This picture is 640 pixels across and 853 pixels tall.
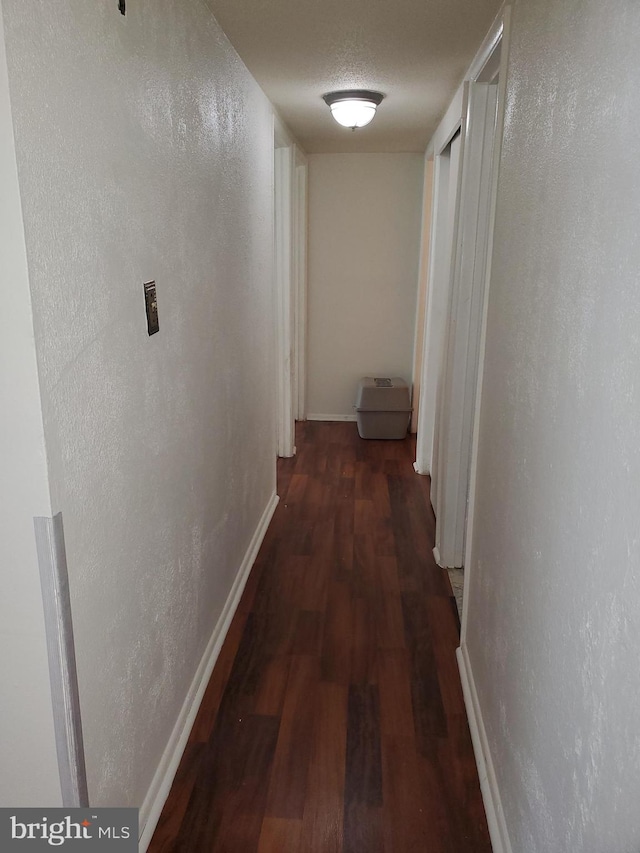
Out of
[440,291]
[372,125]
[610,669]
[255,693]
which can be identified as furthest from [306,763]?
[372,125]

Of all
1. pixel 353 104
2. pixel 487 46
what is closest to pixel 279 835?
pixel 487 46

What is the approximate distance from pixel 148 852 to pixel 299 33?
257 cm

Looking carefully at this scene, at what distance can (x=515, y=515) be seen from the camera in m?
1.67

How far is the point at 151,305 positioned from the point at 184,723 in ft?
4.30

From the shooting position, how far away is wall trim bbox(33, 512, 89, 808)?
4.00ft

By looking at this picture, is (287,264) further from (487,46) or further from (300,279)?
(487,46)

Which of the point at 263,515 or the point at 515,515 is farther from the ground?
the point at 515,515

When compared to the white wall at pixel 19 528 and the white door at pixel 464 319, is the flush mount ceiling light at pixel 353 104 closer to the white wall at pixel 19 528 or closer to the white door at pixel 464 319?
the white door at pixel 464 319

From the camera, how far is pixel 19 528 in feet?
3.98

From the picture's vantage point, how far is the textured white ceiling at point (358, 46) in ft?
6.84

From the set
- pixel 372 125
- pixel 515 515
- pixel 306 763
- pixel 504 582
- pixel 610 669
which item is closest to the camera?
pixel 610 669

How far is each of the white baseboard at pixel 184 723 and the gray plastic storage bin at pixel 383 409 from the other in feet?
7.51

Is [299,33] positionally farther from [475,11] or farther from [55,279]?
[55,279]
